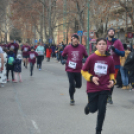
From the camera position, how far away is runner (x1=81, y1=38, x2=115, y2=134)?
5.12 m

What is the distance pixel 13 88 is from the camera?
11.5 meters

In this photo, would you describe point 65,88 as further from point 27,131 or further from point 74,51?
point 27,131

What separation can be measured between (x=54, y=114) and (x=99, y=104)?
2208mm

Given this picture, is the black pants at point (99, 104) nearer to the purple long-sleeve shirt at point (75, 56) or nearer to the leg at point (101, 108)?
the leg at point (101, 108)

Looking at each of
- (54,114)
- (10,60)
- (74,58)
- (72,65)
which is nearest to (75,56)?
(74,58)

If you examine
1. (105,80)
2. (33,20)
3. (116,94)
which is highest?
(33,20)

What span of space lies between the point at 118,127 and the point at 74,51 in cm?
251

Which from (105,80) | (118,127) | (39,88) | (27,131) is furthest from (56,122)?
(39,88)

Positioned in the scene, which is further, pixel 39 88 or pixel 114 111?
pixel 39 88

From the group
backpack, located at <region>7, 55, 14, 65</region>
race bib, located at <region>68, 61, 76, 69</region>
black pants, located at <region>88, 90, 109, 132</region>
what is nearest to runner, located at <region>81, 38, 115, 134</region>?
black pants, located at <region>88, 90, 109, 132</region>

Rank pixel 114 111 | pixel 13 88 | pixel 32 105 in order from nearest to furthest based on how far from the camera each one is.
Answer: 1. pixel 114 111
2. pixel 32 105
3. pixel 13 88

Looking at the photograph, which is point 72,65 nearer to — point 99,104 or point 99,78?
point 99,78

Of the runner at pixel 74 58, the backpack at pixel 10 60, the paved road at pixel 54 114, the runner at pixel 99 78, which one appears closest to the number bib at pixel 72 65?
the runner at pixel 74 58

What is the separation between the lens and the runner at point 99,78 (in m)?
5.12
